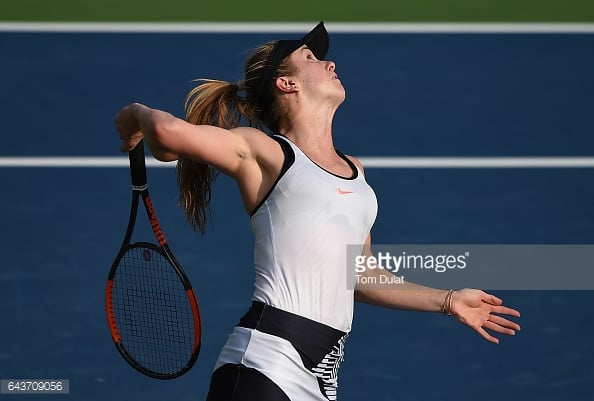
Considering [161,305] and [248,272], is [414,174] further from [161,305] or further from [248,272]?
[161,305]

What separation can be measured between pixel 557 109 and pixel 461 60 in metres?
0.63

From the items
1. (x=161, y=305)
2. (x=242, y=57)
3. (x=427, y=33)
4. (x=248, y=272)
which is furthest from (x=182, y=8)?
(x=161, y=305)

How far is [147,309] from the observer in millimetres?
5457

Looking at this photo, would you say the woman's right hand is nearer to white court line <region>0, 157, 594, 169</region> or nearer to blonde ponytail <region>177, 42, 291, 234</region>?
blonde ponytail <region>177, 42, 291, 234</region>

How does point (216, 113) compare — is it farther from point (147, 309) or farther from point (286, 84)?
point (147, 309)

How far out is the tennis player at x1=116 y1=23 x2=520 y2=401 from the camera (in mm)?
4008

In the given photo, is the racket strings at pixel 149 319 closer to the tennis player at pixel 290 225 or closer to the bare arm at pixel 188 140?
the tennis player at pixel 290 225

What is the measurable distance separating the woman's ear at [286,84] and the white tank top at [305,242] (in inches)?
12.3

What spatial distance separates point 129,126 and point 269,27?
11.4 ft

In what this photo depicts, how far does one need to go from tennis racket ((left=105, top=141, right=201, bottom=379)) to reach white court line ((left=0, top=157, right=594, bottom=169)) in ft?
2.71

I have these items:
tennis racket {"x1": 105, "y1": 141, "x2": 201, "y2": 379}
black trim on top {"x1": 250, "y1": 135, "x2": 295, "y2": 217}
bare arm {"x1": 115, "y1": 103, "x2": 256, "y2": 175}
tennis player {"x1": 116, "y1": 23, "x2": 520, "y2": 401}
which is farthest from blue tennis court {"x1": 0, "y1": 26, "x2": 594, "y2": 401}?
bare arm {"x1": 115, "y1": 103, "x2": 256, "y2": 175}

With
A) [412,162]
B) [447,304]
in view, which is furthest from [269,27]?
[447,304]

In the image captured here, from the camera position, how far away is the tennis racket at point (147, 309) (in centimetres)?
455

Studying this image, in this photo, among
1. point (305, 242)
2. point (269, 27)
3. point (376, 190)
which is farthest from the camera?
point (269, 27)
